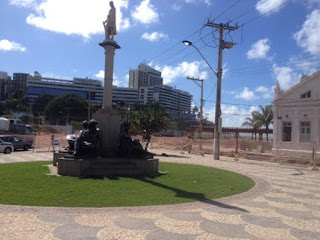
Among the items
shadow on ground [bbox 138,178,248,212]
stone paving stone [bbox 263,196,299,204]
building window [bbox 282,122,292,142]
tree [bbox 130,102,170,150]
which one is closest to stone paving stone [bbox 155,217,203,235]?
shadow on ground [bbox 138,178,248,212]

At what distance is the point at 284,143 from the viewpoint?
25.3 m

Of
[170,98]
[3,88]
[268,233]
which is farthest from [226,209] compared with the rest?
[3,88]

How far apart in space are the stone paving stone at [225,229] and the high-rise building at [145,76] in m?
94.4

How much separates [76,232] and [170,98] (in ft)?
315

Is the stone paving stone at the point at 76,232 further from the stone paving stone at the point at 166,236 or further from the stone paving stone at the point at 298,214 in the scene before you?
the stone paving stone at the point at 298,214

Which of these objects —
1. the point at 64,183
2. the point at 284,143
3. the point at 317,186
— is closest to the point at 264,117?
the point at 284,143

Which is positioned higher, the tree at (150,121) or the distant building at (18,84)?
the distant building at (18,84)

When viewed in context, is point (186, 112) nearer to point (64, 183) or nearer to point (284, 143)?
A: point (284, 143)

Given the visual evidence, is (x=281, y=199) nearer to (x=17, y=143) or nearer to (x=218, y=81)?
(x=218, y=81)

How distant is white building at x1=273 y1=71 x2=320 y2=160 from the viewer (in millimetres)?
24891

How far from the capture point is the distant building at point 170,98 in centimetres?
8951

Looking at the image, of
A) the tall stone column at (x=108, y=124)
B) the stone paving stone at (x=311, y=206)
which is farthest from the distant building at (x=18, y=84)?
the stone paving stone at (x=311, y=206)

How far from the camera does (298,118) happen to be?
88.1 ft

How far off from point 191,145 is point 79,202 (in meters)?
24.6
